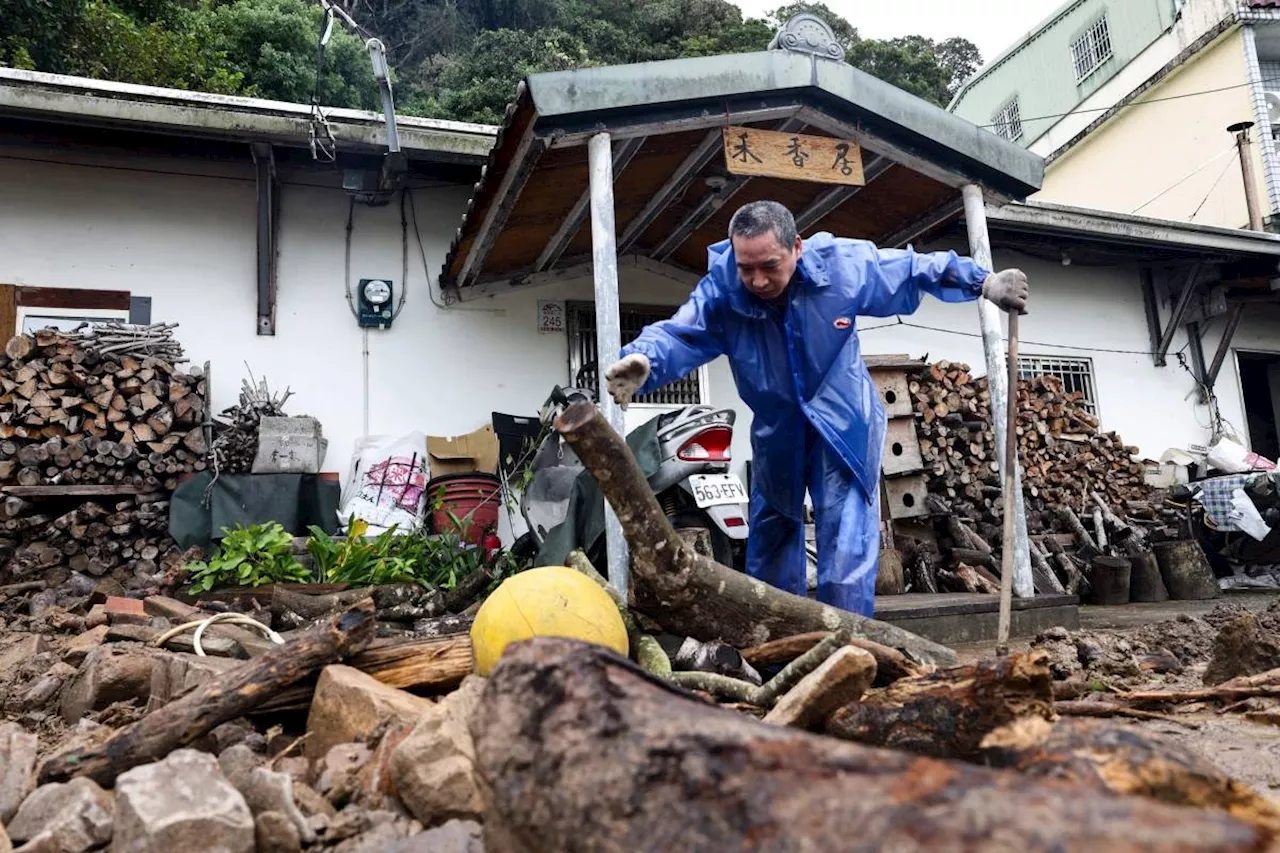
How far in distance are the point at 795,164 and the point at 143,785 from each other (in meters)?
5.09

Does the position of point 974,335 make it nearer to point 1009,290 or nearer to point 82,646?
point 1009,290

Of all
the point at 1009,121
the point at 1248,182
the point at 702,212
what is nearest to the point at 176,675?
the point at 702,212

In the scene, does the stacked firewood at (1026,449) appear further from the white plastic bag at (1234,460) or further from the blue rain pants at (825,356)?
the blue rain pants at (825,356)

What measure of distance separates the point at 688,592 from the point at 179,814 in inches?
60.0

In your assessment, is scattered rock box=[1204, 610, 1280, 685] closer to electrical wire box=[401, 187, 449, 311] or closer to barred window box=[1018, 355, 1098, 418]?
electrical wire box=[401, 187, 449, 311]

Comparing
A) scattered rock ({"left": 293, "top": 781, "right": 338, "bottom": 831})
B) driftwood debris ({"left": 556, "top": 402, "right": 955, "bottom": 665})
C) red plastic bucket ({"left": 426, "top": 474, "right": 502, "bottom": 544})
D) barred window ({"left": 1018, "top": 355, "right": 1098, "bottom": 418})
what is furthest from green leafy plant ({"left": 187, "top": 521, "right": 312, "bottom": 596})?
barred window ({"left": 1018, "top": 355, "right": 1098, "bottom": 418})

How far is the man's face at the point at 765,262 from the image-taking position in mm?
3439

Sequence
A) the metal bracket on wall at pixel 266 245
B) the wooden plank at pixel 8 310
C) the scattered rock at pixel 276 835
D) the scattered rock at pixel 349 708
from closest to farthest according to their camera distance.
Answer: the scattered rock at pixel 276 835 → the scattered rock at pixel 349 708 → the wooden plank at pixel 8 310 → the metal bracket on wall at pixel 266 245

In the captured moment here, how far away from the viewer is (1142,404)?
10.4 m

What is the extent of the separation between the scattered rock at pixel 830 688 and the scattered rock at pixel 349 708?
87cm

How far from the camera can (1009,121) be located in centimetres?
2219

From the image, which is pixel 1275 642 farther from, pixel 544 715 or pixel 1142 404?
pixel 1142 404

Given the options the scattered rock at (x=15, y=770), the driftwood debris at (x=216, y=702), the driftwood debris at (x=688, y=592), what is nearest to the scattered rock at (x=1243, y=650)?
the driftwood debris at (x=688, y=592)

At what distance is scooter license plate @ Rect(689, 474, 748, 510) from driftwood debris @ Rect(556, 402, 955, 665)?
2353mm
